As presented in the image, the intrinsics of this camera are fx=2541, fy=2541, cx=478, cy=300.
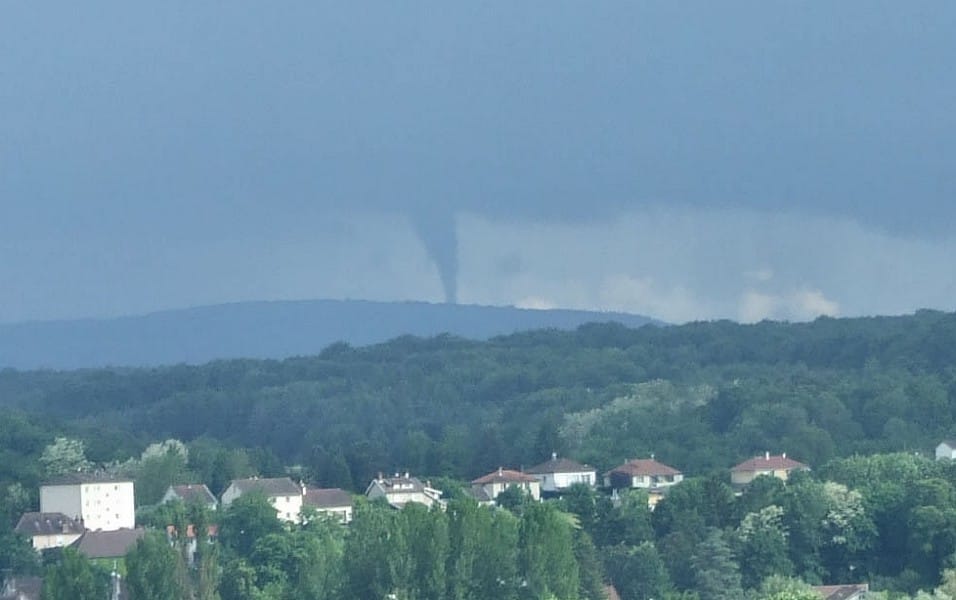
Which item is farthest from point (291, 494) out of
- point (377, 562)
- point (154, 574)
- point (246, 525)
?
point (377, 562)

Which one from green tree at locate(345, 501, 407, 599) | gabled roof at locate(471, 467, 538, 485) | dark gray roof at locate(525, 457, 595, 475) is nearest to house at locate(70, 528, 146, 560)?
green tree at locate(345, 501, 407, 599)

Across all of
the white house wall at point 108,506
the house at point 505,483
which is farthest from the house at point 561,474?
the white house wall at point 108,506

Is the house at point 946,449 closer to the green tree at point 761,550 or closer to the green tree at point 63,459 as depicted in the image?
the green tree at point 761,550

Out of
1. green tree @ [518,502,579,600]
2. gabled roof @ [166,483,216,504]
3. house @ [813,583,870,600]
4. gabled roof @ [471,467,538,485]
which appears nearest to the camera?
green tree @ [518,502,579,600]

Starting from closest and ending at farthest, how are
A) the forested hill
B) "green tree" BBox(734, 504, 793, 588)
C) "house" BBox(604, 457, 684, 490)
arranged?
1. "green tree" BBox(734, 504, 793, 588)
2. "house" BBox(604, 457, 684, 490)
3. the forested hill

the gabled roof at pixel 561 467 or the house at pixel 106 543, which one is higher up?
the gabled roof at pixel 561 467

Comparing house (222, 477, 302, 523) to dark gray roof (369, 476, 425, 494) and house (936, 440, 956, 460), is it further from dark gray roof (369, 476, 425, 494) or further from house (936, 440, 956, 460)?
house (936, 440, 956, 460)

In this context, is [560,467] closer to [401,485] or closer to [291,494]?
[401,485]

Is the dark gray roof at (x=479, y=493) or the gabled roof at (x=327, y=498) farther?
the dark gray roof at (x=479, y=493)
